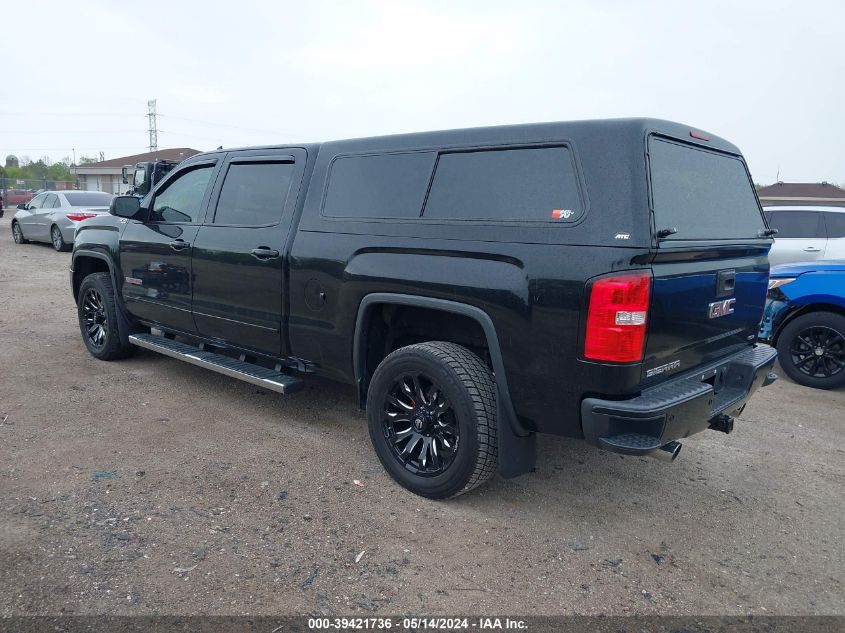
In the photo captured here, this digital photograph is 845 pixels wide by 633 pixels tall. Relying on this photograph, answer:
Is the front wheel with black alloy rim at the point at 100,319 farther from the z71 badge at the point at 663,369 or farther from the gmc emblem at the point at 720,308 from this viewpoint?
the gmc emblem at the point at 720,308

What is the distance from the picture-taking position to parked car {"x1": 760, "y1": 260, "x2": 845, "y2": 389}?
5922 mm

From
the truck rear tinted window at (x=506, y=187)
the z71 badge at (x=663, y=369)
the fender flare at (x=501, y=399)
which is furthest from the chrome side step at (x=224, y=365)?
the z71 badge at (x=663, y=369)

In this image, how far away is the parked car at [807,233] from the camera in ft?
26.9

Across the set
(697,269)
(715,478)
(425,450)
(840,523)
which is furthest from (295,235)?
(840,523)

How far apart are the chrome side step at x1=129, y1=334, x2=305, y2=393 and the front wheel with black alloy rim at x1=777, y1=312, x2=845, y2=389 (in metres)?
4.76

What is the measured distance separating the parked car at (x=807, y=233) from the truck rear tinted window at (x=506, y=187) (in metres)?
6.30

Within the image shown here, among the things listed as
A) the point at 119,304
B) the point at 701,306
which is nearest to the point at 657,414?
the point at 701,306

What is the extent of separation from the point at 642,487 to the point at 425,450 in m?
1.39

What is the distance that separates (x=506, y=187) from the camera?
128 inches

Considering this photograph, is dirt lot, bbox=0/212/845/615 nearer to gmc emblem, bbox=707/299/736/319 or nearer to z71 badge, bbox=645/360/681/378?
z71 badge, bbox=645/360/681/378

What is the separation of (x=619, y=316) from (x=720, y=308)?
0.96 metres

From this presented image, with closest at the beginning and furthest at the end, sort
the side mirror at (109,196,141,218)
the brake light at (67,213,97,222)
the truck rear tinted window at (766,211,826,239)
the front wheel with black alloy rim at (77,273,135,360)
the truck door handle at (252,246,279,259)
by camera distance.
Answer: the truck door handle at (252,246,279,259)
the side mirror at (109,196,141,218)
the front wheel with black alloy rim at (77,273,135,360)
the truck rear tinted window at (766,211,826,239)
the brake light at (67,213,97,222)

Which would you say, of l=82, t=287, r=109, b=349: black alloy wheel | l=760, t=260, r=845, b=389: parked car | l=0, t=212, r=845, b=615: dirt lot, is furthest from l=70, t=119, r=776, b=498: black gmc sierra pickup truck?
l=760, t=260, r=845, b=389: parked car

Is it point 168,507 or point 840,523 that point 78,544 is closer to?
point 168,507
